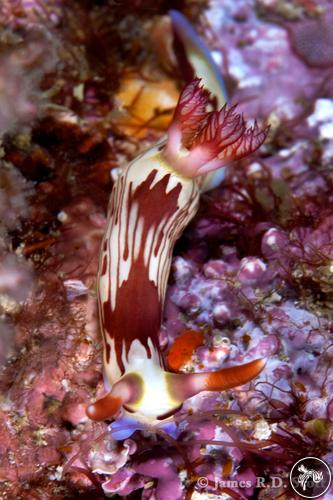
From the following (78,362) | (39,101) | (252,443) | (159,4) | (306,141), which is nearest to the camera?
(252,443)

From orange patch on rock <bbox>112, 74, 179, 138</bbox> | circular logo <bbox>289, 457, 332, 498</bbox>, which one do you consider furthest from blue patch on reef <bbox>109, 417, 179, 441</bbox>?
orange patch on rock <bbox>112, 74, 179, 138</bbox>

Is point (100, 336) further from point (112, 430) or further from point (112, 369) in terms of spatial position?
point (112, 430)

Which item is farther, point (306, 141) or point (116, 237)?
point (306, 141)

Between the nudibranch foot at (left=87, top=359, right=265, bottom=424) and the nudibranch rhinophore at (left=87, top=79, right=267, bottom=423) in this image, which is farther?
the nudibranch rhinophore at (left=87, top=79, right=267, bottom=423)

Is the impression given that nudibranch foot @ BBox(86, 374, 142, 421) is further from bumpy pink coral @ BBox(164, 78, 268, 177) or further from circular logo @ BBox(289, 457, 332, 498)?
bumpy pink coral @ BBox(164, 78, 268, 177)

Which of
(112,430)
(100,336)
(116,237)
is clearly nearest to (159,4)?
(116,237)

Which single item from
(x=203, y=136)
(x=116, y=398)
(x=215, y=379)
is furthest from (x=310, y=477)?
(x=203, y=136)

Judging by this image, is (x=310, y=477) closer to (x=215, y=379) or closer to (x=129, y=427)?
(x=215, y=379)
